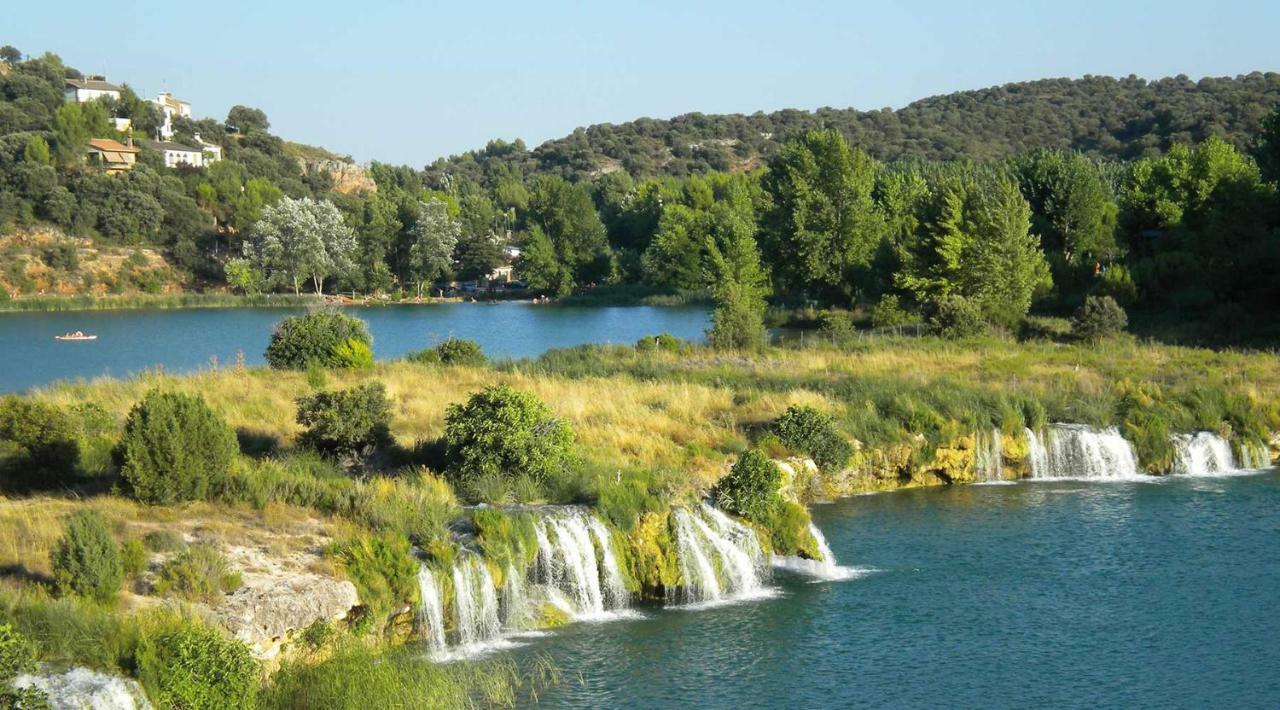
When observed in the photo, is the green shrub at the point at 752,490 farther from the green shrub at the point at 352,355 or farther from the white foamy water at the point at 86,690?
the green shrub at the point at 352,355

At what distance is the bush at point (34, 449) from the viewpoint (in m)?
22.5

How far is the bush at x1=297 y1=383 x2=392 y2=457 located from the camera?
2475cm

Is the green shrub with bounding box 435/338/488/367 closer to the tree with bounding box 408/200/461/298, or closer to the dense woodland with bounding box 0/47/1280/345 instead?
the dense woodland with bounding box 0/47/1280/345

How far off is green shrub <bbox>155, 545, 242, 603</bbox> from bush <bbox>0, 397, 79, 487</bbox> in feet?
21.0

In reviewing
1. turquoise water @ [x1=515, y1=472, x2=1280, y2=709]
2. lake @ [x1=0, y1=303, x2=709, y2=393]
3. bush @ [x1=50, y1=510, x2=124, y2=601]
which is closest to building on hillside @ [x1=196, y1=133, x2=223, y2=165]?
lake @ [x1=0, y1=303, x2=709, y2=393]

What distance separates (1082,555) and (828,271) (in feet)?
151

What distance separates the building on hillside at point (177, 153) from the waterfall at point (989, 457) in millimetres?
110958

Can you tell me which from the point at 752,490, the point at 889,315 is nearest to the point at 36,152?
the point at 889,315

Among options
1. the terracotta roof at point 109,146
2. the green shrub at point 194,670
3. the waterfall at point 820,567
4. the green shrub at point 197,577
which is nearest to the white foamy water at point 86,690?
the green shrub at point 194,670

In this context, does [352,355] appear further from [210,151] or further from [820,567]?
[210,151]

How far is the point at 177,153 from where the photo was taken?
5157 inches

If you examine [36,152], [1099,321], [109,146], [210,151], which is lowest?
[1099,321]

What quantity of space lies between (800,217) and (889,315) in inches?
457

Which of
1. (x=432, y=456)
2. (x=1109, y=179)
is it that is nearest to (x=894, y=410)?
(x=432, y=456)
